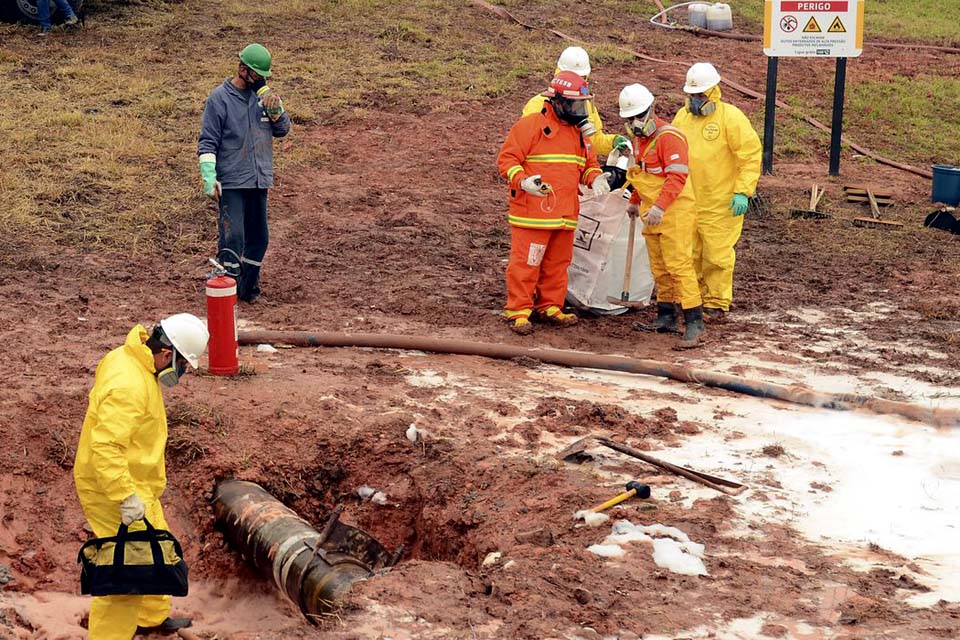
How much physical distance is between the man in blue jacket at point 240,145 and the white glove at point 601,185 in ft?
8.37

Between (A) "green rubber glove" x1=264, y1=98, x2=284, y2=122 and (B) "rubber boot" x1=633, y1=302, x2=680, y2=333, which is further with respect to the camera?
(B) "rubber boot" x1=633, y1=302, x2=680, y2=333

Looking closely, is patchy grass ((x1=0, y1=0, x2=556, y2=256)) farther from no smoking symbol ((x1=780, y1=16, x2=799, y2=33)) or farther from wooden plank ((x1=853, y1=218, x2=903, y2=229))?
wooden plank ((x1=853, y1=218, x2=903, y2=229))

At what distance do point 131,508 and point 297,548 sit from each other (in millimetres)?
1051

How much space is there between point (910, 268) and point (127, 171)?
27.1ft

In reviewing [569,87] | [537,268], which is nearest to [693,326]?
[537,268]

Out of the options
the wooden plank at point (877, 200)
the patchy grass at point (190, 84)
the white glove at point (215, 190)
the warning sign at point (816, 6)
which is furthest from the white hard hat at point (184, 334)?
the warning sign at point (816, 6)

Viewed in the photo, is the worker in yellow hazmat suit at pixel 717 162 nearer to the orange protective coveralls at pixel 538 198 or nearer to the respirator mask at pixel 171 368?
the orange protective coveralls at pixel 538 198

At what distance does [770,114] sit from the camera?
1424cm

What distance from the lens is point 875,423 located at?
23.7 ft

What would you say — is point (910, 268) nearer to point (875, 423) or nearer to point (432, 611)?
point (875, 423)

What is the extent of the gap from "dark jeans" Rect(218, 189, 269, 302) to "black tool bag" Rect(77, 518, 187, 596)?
4071 mm

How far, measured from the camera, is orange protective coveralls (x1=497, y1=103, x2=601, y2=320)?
895 cm

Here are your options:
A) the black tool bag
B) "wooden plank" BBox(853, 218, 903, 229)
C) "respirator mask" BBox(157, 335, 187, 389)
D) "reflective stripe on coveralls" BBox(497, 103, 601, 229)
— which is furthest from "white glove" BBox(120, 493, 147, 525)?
"wooden plank" BBox(853, 218, 903, 229)

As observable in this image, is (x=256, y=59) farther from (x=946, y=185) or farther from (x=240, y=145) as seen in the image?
(x=946, y=185)
